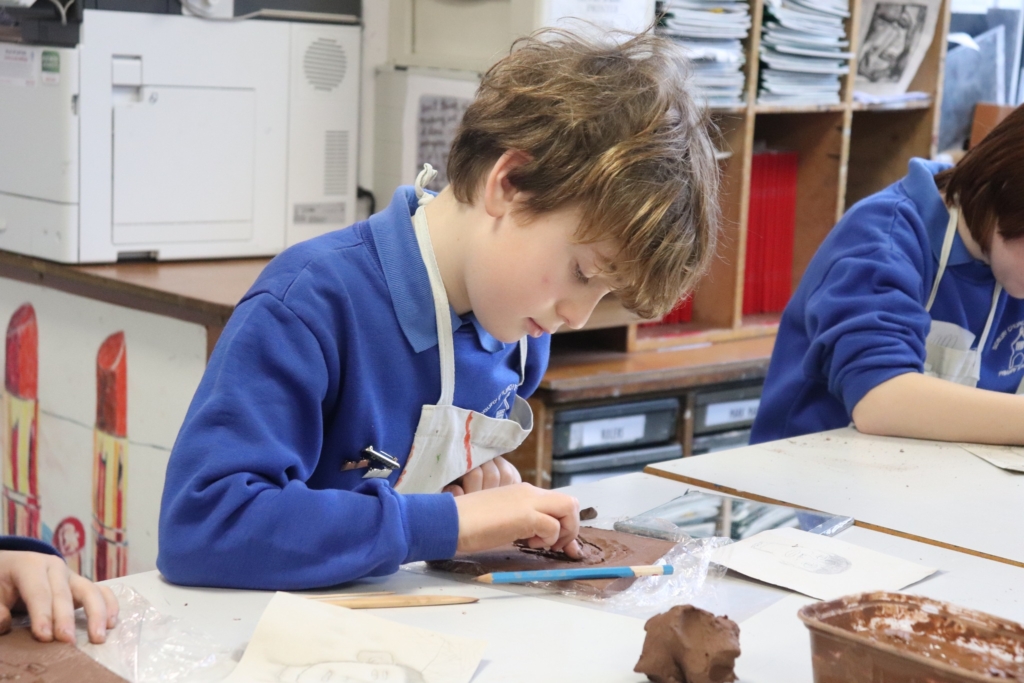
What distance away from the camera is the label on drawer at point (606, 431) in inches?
85.0

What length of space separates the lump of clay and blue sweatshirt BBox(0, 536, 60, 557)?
477mm

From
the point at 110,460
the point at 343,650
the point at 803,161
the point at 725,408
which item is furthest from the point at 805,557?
the point at 803,161

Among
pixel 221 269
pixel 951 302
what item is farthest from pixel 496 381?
pixel 221 269

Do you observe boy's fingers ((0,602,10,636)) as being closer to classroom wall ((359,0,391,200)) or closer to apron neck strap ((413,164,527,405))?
apron neck strap ((413,164,527,405))

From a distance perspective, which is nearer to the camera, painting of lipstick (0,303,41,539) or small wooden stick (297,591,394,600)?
small wooden stick (297,591,394,600)

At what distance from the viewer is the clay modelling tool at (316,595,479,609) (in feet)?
2.96

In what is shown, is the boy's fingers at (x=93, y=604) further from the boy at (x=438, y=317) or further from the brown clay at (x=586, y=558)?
the brown clay at (x=586, y=558)

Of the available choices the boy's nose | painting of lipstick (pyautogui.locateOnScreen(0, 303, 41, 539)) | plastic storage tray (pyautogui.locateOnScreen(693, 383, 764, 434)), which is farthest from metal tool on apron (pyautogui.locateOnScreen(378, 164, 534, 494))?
painting of lipstick (pyautogui.locateOnScreen(0, 303, 41, 539))

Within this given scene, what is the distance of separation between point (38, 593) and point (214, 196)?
1.49 metres

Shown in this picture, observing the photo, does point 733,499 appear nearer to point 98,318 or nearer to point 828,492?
point 828,492

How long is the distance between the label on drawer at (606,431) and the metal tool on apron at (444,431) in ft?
2.97

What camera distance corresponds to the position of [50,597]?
2.79 feet

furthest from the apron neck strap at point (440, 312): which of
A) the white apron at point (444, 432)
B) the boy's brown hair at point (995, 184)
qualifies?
the boy's brown hair at point (995, 184)

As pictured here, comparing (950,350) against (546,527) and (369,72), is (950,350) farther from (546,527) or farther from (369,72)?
(369,72)
